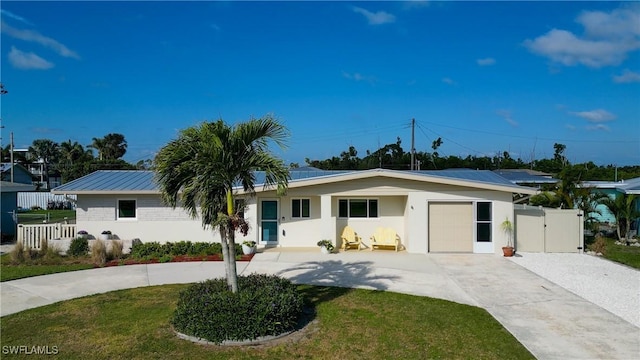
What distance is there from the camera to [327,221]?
16.7 meters

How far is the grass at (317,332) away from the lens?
697cm

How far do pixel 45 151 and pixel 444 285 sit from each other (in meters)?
71.6

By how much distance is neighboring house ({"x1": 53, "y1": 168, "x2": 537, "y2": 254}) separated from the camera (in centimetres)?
1617

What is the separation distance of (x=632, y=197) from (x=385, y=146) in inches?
1536

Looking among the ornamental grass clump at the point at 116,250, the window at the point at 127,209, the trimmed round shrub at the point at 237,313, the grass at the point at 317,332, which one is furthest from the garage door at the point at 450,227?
the window at the point at 127,209

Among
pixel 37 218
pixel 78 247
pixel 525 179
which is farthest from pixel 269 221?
pixel 525 179

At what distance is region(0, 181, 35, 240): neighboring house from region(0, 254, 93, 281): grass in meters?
5.56

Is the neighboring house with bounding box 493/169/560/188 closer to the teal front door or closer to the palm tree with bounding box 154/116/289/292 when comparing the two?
the teal front door

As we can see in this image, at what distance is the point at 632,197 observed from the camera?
18562mm

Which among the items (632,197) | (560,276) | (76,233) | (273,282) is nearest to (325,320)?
(273,282)

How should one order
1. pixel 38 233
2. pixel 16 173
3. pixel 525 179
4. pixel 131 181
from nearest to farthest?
pixel 38 233 < pixel 131 181 < pixel 525 179 < pixel 16 173

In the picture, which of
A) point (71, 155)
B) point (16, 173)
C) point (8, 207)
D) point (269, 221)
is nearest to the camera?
point (269, 221)

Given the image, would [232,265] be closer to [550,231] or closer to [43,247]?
[43,247]

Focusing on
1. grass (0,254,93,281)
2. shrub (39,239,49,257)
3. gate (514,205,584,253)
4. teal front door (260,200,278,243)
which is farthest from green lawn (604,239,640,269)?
shrub (39,239,49,257)
